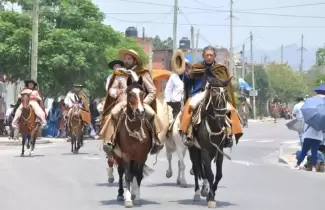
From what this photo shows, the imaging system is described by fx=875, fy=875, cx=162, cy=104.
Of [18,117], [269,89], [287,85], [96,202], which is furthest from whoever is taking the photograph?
[287,85]

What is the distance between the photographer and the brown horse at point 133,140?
14234 millimetres

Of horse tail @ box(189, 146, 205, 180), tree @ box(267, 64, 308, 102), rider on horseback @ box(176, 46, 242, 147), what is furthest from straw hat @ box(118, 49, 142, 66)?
tree @ box(267, 64, 308, 102)

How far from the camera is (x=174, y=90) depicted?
17.7 meters

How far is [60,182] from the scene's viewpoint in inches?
739

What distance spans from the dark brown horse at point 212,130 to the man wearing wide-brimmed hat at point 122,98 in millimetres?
803

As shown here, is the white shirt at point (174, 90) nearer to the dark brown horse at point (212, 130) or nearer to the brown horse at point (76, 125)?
the dark brown horse at point (212, 130)

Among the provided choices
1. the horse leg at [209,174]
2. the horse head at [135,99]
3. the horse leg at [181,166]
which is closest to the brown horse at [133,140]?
the horse head at [135,99]

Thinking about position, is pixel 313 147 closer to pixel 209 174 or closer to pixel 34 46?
pixel 209 174

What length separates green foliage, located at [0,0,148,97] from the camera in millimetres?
43312

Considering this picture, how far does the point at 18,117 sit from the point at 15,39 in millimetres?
15686

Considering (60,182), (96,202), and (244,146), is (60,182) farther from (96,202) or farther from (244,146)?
(244,146)

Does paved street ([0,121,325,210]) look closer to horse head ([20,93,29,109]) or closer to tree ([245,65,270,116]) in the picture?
horse head ([20,93,29,109])

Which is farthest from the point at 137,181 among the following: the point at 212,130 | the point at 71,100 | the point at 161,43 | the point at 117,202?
the point at 161,43

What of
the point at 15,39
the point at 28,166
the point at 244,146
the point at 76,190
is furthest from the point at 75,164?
the point at 15,39
